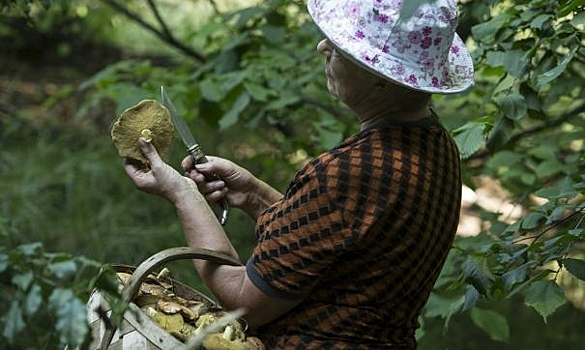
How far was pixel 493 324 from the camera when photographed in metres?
3.04

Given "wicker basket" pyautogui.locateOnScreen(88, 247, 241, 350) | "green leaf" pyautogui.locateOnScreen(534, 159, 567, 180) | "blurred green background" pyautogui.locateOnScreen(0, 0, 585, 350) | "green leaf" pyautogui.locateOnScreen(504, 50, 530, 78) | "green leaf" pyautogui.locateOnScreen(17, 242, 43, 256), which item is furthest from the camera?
"blurred green background" pyautogui.locateOnScreen(0, 0, 585, 350)

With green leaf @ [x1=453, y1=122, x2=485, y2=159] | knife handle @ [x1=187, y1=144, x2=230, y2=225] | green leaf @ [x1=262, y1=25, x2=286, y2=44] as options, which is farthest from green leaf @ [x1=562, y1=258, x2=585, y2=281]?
green leaf @ [x1=262, y1=25, x2=286, y2=44]

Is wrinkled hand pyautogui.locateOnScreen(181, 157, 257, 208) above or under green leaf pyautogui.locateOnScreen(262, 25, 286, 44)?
above

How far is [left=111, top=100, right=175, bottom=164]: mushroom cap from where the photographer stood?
1.92 meters

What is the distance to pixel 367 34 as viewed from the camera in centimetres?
171

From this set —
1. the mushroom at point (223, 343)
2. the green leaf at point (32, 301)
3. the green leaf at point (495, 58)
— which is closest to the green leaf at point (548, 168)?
the green leaf at point (495, 58)

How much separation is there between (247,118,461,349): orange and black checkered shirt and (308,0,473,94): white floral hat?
0.11m

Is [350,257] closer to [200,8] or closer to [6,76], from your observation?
[200,8]

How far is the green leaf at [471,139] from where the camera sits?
237 centimetres

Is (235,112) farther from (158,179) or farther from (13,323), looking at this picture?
(13,323)

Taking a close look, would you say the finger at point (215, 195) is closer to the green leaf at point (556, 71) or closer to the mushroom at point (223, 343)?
the mushroom at point (223, 343)

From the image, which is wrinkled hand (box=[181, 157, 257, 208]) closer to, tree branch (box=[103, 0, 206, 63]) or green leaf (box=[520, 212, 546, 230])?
green leaf (box=[520, 212, 546, 230])

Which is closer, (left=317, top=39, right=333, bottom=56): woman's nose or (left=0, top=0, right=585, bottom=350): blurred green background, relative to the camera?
(left=317, top=39, right=333, bottom=56): woman's nose

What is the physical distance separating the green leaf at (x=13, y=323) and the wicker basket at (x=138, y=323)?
0.24 m
